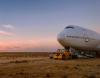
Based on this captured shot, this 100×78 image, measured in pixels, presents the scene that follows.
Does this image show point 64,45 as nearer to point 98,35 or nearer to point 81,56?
point 81,56

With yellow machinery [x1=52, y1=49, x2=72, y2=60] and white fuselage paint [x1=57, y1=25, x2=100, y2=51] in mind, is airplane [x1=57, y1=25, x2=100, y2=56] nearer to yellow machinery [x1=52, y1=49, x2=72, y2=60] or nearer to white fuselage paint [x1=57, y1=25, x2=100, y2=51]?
white fuselage paint [x1=57, y1=25, x2=100, y2=51]

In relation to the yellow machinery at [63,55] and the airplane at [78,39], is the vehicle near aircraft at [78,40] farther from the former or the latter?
the yellow machinery at [63,55]

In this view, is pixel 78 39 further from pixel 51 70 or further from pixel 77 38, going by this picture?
pixel 51 70

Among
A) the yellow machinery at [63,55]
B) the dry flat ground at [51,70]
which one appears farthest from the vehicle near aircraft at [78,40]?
the dry flat ground at [51,70]

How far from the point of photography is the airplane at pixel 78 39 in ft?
157

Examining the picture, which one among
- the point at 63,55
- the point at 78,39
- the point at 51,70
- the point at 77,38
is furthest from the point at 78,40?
the point at 51,70

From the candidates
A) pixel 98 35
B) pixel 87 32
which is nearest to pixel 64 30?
pixel 87 32

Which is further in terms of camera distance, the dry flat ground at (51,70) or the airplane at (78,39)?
the airplane at (78,39)

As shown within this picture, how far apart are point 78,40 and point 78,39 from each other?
9.5 inches

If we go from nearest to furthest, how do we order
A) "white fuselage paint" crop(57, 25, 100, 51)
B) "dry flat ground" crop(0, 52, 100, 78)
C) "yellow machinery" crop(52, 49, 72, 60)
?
1. "dry flat ground" crop(0, 52, 100, 78)
2. "yellow machinery" crop(52, 49, 72, 60)
3. "white fuselage paint" crop(57, 25, 100, 51)

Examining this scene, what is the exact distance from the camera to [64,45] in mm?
49562

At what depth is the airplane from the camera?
47.8 metres

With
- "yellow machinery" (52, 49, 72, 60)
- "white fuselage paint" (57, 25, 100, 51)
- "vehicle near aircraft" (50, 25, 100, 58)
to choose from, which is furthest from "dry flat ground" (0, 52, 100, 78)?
"vehicle near aircraft" (50, 25, 100, 58)

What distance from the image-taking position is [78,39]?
159 ft
